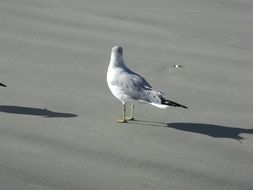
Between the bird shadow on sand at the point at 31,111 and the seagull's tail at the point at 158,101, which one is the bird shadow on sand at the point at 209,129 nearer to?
the seagull's tail at the point at 158,101

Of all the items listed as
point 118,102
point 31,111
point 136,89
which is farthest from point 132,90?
point 31,111

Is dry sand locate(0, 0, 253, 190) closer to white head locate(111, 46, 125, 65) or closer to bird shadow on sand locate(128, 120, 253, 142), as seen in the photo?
bird shadow on sand locate(128, 120, 253, 142)

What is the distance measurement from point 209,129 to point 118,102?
1107 mm

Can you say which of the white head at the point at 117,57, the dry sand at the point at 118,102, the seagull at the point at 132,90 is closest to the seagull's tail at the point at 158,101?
the seagull at the point at 132,90

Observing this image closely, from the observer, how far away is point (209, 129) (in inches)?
251

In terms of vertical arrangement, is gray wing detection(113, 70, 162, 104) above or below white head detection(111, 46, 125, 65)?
below

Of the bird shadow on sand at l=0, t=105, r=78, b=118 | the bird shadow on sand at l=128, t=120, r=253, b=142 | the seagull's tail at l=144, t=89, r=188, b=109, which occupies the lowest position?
the bird shadow on sand at l=128, t=120, r=253, b=142

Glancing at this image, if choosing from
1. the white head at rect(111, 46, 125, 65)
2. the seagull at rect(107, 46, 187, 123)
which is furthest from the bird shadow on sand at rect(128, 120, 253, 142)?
the white head at rect(111, 46, 125, 65)

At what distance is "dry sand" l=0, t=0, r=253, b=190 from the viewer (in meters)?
5.49

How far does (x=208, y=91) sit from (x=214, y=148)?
1.37 metres

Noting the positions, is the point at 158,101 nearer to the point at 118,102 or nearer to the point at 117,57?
the point at 117,57

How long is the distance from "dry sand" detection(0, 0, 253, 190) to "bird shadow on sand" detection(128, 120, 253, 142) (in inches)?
0.5

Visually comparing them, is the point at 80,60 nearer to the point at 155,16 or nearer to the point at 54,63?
the point at 54,63

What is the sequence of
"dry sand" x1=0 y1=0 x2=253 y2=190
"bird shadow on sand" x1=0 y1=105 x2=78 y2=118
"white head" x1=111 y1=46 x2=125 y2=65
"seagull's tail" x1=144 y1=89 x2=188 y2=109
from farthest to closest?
1. "white head" x1=111 y1=46 x2=125 y2=65
2. "bird shadow on sand" x1=0 y1=105 x2=78 y2=118
3. "seagull's tail" x1=144 y1=89 x2=188 y2=109
4. "dry sand" x1=0 y1=0 x2=253 y2=190
